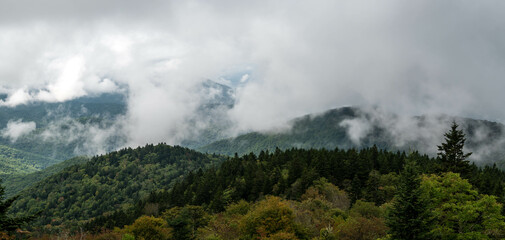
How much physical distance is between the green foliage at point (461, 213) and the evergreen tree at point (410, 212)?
2.24m

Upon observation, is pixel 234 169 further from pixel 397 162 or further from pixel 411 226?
pixel 411 226

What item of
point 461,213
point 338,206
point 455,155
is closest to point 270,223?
point 461,213

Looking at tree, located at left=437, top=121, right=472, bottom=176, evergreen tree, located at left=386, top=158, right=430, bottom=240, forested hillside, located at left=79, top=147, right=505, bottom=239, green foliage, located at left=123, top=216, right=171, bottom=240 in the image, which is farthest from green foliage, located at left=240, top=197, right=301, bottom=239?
tree, located at left=437, top=121, right=472, bottom=176

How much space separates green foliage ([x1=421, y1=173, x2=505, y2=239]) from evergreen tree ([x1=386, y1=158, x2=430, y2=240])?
2.24 m

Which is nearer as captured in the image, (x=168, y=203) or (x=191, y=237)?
(x=191, y=237)

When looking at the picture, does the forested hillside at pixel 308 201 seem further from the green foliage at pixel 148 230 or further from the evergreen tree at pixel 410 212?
the evergreen tree at pixel 410 212

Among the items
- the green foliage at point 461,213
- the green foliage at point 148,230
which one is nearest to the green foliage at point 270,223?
the green foliage at point 148,230

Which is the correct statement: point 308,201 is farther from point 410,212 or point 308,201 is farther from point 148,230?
point 410,212

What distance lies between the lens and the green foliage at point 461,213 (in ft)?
142

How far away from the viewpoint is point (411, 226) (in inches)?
1603

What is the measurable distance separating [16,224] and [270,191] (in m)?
105

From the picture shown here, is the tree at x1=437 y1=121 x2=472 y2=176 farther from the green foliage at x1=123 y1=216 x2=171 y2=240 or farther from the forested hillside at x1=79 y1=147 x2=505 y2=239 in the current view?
the green foliage at x1=123 y1=216 x2=171 y2=240

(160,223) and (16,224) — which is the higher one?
(16,224)

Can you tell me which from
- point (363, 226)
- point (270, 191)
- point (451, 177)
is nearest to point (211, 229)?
point (363, 226)
